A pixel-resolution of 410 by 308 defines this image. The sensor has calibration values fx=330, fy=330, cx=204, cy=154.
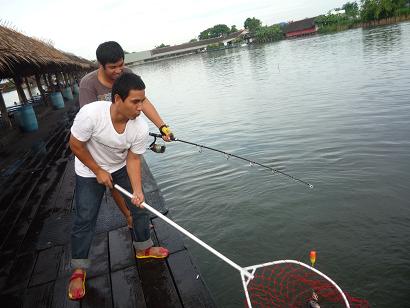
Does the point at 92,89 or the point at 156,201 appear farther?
the point at 156,201

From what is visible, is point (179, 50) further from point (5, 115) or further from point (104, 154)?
point (104, 154)

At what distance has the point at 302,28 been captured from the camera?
85.5 metres

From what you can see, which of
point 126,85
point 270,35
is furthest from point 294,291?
point 270,35

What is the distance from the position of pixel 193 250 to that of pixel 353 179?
342 cm

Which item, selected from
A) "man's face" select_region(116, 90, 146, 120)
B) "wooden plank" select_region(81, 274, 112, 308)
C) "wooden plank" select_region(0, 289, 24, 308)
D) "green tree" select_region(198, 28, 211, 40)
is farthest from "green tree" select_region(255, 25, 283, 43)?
"wooden plank" select_region(0, 289, 24, 308)

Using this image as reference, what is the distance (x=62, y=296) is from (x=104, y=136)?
160cm

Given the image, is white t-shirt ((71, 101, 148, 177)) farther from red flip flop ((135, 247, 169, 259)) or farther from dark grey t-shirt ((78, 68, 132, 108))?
red flip flop ((135, 247, 169, 259))

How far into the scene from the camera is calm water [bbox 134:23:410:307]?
430 cm

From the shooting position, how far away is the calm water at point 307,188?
4.30 metres

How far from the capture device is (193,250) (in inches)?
198

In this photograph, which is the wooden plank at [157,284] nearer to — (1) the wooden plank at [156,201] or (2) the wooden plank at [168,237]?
(2) the wooden plank at [168,237]

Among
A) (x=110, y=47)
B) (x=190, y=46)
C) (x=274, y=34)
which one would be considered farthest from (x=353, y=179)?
(x=190, y=46)

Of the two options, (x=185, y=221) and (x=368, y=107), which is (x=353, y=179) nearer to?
(x=185, y=221)

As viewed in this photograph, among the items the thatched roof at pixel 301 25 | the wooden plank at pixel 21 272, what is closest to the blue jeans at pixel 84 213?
the wooden plank at pixel 21 272
